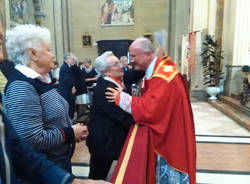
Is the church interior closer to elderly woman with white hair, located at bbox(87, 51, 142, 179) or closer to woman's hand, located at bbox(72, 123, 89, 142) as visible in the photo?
elderly woman with white hair, located at bbox(87, 51, 142, 179)

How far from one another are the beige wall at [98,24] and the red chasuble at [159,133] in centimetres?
1423

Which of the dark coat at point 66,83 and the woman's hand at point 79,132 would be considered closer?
the woman's hand at point 79,132

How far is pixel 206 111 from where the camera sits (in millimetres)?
7023

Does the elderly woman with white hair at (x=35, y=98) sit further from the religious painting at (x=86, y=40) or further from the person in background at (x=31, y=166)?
the religious painting at (x=86, y=40)

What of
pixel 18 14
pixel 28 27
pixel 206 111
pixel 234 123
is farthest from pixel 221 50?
pixel 18 14

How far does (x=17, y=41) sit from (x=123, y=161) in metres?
1.14

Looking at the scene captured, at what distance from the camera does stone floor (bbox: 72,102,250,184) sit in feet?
9.71

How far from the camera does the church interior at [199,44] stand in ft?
12.1

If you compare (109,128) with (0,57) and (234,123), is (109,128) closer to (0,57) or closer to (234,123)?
(0,57)

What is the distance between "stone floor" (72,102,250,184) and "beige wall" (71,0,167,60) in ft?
36.0

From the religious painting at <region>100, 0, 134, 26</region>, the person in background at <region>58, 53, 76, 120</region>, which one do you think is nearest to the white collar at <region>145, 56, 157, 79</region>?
the person in background at <region>58, 53, 76, 120</region>

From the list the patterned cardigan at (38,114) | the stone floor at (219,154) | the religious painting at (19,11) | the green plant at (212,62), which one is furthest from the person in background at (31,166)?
the religious painting at (19,11)

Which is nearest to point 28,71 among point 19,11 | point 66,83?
point 66,83

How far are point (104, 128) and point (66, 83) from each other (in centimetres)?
292
